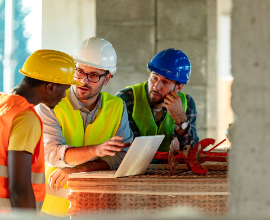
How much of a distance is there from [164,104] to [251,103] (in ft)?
9.79

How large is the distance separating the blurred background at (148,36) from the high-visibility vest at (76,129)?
3.01 meters

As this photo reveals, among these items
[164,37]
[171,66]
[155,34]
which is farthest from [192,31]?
[171,66]

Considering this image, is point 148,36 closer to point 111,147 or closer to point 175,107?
point 175,107

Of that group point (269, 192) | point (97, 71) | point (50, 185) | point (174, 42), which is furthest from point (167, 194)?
point (174, 42)

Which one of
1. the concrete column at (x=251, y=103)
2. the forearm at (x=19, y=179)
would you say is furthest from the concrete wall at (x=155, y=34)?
the concrete column at (x=251, y=103)

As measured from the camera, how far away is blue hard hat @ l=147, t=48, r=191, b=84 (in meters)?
4.42

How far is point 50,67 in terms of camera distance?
281cm

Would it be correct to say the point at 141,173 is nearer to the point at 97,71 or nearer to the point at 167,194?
the point at 167,194

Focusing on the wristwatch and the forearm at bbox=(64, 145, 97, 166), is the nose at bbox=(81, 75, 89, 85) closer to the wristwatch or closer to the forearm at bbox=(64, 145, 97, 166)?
the forearm at bbox=(64, 145, 97, 166)

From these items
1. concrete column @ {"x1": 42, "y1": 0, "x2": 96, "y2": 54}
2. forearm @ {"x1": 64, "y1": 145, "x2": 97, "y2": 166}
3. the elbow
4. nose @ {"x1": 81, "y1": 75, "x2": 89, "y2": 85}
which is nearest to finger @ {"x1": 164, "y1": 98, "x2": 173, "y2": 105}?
nose @ {"x1": 81, "y1": 75, "x2": 89, "y2": 85}

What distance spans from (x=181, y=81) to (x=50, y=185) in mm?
2007

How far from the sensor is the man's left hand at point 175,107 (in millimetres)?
4250

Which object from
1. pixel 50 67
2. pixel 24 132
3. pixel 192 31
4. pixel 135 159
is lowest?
pixel 135 159

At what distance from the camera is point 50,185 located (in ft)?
10.2
